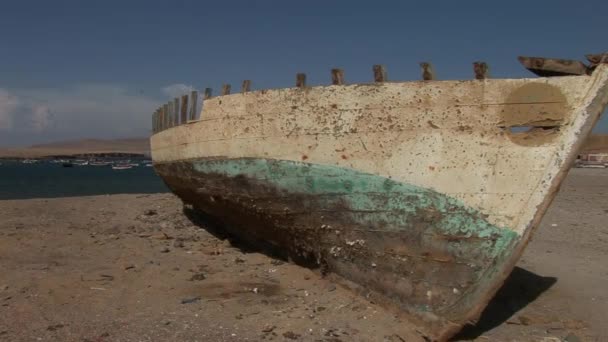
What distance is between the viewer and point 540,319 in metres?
5.39

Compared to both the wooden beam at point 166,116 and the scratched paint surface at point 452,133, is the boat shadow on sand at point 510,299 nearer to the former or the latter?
the scratched paint surface at point 452,133

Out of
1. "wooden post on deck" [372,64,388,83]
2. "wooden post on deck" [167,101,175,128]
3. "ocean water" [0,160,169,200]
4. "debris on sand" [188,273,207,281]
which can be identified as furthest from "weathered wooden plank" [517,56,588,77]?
"ocean water" [0,160,169,200]

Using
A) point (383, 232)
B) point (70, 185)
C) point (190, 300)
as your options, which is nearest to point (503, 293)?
point (383, 232)

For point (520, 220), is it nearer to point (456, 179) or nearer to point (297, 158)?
point (456, 179)

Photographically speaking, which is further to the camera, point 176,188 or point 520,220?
point 176,188

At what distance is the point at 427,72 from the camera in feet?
16.0

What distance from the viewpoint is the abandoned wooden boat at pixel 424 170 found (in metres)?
4.49

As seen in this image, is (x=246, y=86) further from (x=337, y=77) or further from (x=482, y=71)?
(x=482, y=71)

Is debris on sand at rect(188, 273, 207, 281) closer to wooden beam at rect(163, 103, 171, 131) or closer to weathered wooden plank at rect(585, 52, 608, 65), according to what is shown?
wooden beam at rect(163, 103, 171, 131)

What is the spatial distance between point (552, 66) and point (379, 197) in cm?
188

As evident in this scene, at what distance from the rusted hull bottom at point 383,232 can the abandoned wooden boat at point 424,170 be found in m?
0.01

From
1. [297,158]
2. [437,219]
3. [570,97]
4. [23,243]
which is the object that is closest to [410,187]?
[437,219]

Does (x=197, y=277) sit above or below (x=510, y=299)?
above

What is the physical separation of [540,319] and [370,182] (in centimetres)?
232
